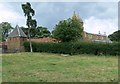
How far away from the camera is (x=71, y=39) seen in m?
42.5

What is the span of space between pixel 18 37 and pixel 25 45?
18.1ft

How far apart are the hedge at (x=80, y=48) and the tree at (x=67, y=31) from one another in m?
3.43

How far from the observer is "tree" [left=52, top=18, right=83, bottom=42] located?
4247 centimetres

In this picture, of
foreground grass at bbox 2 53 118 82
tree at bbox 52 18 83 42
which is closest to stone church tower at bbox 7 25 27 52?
tree at bbox 52 18 83 42

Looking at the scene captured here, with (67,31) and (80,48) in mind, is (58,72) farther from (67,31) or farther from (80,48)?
(67,31)

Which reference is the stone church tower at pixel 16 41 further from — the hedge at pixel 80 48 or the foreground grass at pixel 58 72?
the foreground grass at pixel 58 72

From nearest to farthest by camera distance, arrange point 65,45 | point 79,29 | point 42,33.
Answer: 1. point 65,45
2. point 79,29
3. point 42,33

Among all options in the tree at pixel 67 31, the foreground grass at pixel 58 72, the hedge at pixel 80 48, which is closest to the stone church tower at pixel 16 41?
the hedge at pixel 80 48

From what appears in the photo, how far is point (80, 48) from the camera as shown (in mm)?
37438

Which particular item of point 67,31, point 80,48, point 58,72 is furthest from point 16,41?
point 58,72

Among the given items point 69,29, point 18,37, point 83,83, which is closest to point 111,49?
point 69,29

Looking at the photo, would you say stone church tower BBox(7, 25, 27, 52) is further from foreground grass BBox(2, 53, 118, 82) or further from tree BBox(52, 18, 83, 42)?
foreground grass BBox(2, 53, 118, 82)

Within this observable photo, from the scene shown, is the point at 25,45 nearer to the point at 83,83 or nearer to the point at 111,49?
the point at 111,49

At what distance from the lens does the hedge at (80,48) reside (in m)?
35.3
